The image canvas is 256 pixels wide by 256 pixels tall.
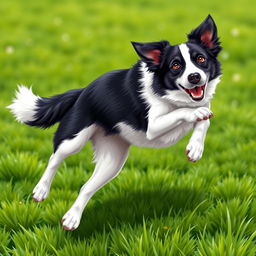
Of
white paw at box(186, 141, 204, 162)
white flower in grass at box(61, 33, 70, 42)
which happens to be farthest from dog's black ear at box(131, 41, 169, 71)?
white flower in grass at box(61, 33, 70, 42)

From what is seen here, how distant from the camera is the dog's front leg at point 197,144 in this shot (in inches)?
98.4

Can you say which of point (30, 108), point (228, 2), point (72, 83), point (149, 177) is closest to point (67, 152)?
point (30, 108)

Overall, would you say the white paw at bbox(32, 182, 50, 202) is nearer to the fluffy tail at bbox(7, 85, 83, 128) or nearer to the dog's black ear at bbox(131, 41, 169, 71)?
the fluffy tail at bbox(7, 85, 83, 128)

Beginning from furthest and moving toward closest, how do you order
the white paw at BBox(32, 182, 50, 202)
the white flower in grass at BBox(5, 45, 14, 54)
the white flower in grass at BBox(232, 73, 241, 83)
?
the white flower in grass at BBox(5, 45, 14, 54) < the white flower in grass at BBox(232, 73, 241, 83) < the white paw at BBox(32, 182, 50, 202)

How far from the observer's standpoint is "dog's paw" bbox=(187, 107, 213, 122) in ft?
8.02

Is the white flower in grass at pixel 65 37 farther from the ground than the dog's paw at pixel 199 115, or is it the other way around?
the dog's paw at pixel 199 115

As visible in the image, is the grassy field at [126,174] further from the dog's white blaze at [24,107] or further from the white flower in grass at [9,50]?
the dog's white blaze at [24,107]

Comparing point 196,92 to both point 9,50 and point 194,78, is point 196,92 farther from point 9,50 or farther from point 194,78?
point 9,50

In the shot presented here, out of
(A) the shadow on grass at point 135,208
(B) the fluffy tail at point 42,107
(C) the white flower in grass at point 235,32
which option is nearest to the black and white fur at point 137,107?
(B) the fluffy tail at point 42,107

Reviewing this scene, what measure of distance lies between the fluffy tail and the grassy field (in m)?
0.68

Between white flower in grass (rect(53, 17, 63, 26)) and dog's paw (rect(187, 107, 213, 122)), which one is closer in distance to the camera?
dog's paw (rect(187, 107, 213, 122))

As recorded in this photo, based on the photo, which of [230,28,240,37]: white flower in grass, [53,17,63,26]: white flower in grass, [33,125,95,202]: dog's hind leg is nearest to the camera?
[33,125,95,202]: dog's hind leg

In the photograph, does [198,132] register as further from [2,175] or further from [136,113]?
[2,175]

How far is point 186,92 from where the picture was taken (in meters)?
2.50
